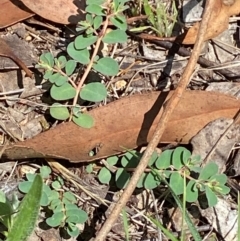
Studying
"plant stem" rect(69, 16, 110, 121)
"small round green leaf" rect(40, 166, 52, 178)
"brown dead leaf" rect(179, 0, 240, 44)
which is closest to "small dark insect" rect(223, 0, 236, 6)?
"brown dead leaf" rect(179, 0, 240, 44)

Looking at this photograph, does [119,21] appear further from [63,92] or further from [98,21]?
[63,92]

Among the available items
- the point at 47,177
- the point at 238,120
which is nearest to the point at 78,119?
the point at 47,177

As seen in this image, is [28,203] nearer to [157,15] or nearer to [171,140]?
[171,140]

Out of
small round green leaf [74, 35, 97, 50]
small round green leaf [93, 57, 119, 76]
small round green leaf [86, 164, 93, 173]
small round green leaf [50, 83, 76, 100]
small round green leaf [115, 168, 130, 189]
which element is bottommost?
small round green leaf [86, 164, 93, 173]

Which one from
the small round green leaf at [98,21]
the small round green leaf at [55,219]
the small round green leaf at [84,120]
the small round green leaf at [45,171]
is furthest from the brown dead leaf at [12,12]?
the small round green leaf at [55,219]

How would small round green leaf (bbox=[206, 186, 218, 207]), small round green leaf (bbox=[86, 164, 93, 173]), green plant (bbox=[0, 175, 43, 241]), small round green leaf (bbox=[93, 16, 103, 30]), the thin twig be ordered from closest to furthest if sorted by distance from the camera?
green plant (bbox=[0, 175, 43, 241])
the thin twig
small round green leaf (bbox=[206, 186, 218, 207])
small round green leaf (bbox=[93, 16, 103, 30])
small round green leaf (bbox=[86, 164, 93, 173])

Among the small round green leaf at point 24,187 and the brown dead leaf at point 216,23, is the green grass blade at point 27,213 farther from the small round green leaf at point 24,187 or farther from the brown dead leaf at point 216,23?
the brown dead leaf at point 216,23

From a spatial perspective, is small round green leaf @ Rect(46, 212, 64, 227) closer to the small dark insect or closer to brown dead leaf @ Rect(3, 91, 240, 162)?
brown dead leaf @ Rect(3, 91, 240, 162)
